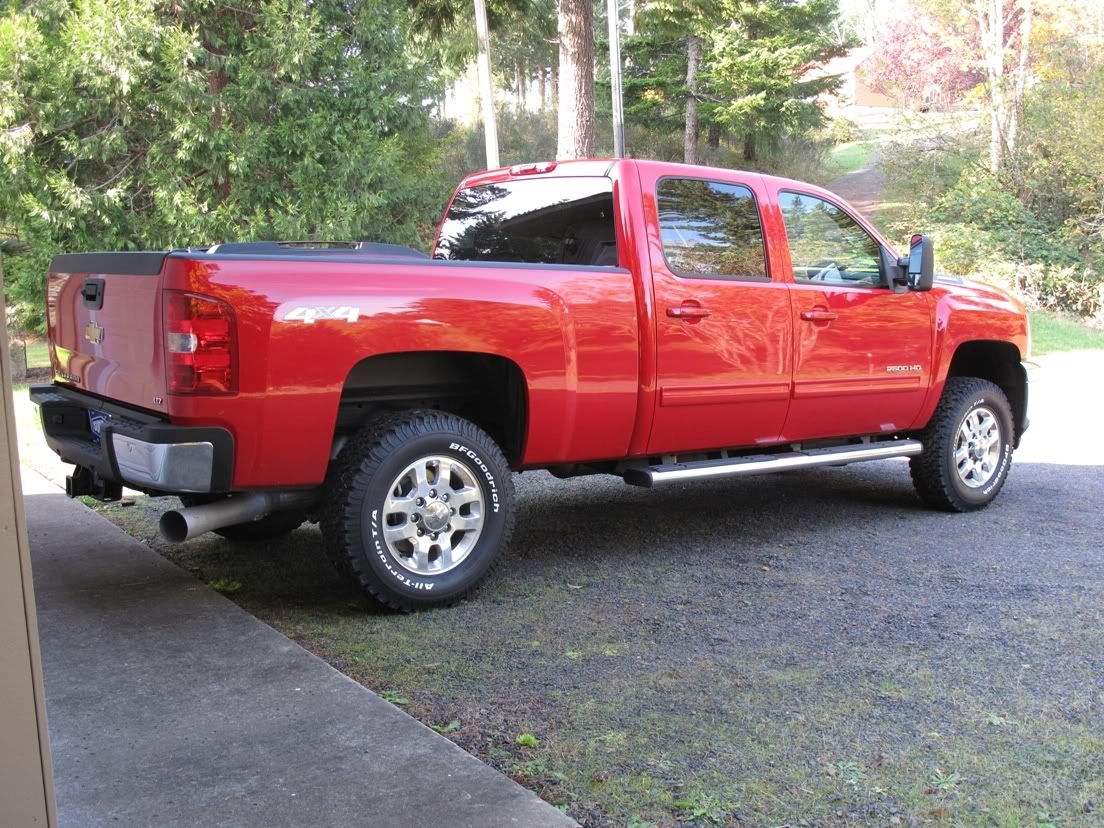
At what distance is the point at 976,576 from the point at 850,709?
2.09 metres

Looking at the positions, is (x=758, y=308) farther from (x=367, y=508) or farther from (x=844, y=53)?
(x=844, y=53)

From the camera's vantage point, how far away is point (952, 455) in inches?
279

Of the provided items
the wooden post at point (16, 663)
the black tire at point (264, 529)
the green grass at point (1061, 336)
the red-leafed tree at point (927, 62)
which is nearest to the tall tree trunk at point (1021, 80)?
the red-leafed tree at point (927, 62)

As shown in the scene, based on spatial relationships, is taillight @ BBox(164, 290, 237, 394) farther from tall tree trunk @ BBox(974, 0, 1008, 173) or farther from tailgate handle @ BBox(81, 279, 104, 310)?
tall tree trunk @ BBox(974, 0, 1008, 173)

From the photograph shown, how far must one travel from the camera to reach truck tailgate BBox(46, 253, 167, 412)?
448 cm

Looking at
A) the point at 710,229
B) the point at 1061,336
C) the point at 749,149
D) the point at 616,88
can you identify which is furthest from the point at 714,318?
the point at 749,149

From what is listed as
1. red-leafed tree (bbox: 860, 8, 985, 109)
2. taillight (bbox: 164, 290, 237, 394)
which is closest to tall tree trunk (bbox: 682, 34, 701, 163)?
red-leafed tree (bbox: 860, 8, 985, 109)

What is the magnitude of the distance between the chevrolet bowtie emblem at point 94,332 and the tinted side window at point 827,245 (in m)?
3.65

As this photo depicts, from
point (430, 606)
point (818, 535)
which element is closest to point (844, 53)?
point (818, 535)

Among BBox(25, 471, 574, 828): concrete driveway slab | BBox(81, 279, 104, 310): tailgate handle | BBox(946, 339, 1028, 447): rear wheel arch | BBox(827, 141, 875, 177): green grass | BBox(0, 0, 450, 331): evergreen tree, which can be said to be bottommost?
BBox(25, 471, 574, 828): concrete driveway slab

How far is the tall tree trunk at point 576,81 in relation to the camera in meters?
15.0

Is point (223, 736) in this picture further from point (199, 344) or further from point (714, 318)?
point (714, 318)

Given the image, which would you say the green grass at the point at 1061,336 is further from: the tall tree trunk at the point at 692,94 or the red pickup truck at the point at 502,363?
the tall tree trunk at the point at 692,94

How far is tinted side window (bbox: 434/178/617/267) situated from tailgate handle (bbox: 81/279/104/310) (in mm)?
2075
